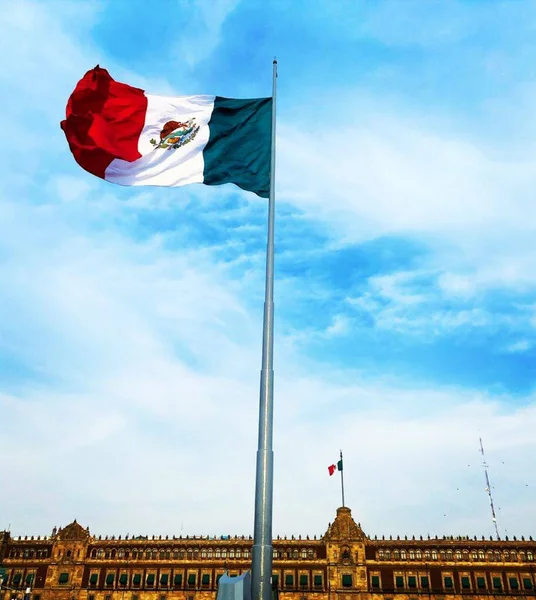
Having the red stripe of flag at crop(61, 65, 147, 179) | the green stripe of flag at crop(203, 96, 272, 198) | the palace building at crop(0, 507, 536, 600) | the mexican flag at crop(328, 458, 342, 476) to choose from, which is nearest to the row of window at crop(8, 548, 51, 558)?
the palace building at crop(0, 507, 536, 600)

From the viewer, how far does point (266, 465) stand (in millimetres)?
11141

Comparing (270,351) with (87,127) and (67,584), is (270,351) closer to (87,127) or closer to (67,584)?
(87,127)

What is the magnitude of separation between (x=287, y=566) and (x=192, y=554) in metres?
11.8

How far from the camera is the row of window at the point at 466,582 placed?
60662mm

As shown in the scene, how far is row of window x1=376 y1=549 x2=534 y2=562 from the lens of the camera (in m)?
62.2

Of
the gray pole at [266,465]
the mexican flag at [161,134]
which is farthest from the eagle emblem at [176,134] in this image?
the gray pole at [266,465]

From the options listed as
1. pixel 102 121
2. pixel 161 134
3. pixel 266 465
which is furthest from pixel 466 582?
pixel 102 121

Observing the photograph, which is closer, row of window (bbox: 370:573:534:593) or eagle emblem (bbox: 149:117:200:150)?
eagle emblem (bbox: 149:117:200:150)

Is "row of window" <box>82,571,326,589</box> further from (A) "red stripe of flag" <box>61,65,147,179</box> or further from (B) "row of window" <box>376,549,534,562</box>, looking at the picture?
(A) "red stripe of flag" <box>61,65,147,179</box>

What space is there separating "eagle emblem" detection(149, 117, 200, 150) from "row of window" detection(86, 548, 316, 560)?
60253 millimetres

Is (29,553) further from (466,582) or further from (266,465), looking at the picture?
(266,465)

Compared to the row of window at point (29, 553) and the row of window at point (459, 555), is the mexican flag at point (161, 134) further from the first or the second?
the row of window at point (29, 553)

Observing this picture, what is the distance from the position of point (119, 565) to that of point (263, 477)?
2575 inches

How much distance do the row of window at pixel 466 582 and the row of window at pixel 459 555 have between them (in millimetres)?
1736
